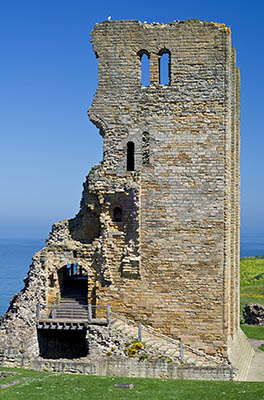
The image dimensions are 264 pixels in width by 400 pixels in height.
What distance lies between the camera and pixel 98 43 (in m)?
24.5

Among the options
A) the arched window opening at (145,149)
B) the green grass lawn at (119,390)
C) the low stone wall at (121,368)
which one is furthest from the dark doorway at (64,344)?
the arched window opening at (145,149)

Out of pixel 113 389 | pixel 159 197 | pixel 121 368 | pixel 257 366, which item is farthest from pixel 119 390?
Result: pixel 257 366

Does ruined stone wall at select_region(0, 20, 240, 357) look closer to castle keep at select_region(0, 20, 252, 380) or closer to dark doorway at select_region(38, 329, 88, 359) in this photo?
castle keep at select_region(0, 20, 252, 380)

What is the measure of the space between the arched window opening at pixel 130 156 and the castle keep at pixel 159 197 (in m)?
0.04

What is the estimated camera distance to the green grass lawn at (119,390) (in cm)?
1608

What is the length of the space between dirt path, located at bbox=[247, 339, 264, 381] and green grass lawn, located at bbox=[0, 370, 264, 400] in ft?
18.0

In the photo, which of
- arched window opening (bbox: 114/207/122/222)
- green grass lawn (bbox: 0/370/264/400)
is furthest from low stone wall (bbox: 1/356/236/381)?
arched window opening (bbox: 114/207/122/222)

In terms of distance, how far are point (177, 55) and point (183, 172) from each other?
4.98m

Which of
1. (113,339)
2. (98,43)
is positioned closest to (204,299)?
(113,339)

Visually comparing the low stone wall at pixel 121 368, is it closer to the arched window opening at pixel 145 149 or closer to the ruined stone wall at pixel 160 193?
the ruined stone wall at pixel 160 193

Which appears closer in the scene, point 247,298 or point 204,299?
point 204,299

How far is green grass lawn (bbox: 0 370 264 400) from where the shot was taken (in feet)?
52.7

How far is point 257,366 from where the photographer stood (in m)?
24.9

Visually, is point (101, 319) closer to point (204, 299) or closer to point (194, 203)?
point (204, 299)
